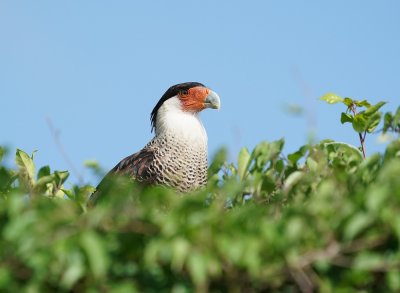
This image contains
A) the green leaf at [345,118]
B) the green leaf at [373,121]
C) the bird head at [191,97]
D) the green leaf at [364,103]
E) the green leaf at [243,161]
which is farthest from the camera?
the bird head at [191,97]

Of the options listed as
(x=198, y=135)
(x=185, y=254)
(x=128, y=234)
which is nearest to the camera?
(x=185, y=254)

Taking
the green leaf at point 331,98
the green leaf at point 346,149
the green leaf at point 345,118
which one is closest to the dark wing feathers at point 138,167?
the green leaf at point 331,98

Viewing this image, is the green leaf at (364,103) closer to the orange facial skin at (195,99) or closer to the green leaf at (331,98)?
the green leaf at (331,98)

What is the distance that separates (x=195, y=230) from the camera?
2857mm

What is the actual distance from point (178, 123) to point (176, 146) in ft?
1.24

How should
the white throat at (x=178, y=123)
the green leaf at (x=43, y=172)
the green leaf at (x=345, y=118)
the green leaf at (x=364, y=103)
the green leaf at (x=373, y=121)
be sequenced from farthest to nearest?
the white throat at (x=178, y=123)
the green leaf at (x=364, y=103)
the green leaf at (x=345, y=118)
the green leaf at (x=373, y=121)
the green leaf at (x=43, y=172)

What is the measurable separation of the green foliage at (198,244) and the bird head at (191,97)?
5.07m

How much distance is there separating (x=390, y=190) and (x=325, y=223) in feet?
0.82

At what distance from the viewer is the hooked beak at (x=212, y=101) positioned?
812cm

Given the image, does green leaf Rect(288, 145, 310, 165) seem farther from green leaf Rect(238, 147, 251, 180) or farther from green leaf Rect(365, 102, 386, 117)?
green leaf Rect(365, 102, 386, 117)

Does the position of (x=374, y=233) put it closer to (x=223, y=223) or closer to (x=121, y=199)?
(x=223, y=223)

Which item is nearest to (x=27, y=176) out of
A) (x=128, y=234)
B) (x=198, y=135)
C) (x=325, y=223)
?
(x=128, y=234)

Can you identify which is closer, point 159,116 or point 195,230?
point 195,230

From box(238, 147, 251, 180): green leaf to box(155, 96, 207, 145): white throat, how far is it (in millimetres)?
3818
